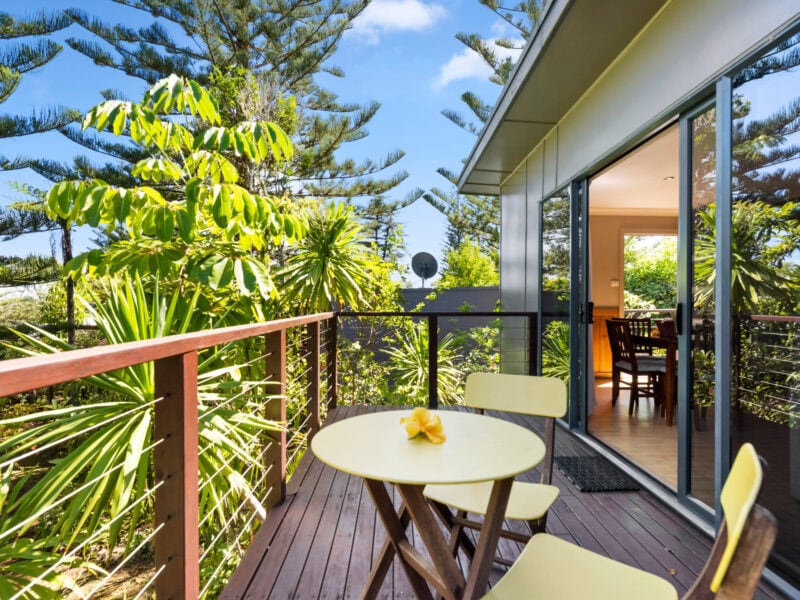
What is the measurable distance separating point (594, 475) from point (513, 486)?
143 cm

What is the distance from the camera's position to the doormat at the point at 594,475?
2771 millimetres

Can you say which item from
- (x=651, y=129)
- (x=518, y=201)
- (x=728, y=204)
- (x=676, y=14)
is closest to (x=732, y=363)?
(x=728, y=204)

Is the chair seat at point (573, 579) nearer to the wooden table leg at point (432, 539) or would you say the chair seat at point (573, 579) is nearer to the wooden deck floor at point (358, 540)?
the wooden table leg at point (432, 539)

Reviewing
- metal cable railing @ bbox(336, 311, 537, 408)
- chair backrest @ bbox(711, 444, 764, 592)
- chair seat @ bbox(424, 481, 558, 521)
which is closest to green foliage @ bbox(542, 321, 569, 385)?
metal cable railing @ bbox(336, 311, 537, 408)

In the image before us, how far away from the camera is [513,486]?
5.98ft

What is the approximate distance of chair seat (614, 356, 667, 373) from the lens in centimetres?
441


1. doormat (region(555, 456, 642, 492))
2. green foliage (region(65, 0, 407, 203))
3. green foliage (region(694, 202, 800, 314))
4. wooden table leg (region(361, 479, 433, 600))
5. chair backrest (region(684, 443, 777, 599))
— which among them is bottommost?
doormat (region(555, 456, 642, 492))

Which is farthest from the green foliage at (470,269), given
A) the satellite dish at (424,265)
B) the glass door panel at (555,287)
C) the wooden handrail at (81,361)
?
the wooden handrail at (81,361)

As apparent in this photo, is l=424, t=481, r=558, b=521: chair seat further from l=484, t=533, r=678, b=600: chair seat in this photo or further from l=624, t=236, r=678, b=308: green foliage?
l=624, t=236, r=678, b=308: green foliage

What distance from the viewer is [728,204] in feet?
6.80

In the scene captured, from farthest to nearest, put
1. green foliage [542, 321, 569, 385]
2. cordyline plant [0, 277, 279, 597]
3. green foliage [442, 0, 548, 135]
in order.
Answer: green foliage [442, 0, 548, 135], green foliage [542, 321, 569, 385], cordyline plant [0, 277, 279, 597]

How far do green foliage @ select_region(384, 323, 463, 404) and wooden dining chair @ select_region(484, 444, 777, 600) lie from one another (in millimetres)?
4909

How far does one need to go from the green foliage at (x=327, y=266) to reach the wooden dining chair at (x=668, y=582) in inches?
145

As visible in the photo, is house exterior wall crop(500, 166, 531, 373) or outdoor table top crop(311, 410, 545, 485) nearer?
outdoor table top crop(311, 410, 545, 485)
